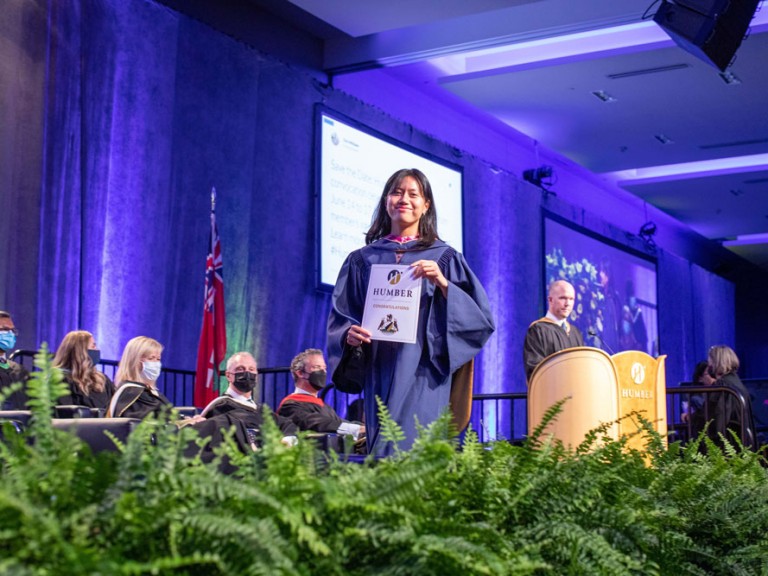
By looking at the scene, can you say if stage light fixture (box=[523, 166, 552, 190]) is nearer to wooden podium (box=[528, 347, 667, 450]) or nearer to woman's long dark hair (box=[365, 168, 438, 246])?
wooden podium (box=[528, 347, 667, 450])

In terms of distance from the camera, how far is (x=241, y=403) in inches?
246

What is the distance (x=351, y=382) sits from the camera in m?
3.30

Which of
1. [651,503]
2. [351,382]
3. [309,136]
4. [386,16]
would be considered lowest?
[651,503]

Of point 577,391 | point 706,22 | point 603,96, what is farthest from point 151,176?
point 603,96

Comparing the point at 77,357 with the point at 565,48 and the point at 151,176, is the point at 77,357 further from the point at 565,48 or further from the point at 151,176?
the point at 565,48

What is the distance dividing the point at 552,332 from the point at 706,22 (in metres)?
2.35

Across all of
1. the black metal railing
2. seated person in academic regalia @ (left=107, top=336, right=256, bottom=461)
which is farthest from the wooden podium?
the black metal railing

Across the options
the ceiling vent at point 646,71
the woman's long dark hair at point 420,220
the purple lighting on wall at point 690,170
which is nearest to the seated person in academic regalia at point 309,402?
the woman's long dark hair at point 420,220

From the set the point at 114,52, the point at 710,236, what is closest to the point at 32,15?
the point at 114,52

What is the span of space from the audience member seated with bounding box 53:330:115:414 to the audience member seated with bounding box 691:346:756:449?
4086mm

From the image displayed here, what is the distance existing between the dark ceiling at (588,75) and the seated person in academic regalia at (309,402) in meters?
3.32

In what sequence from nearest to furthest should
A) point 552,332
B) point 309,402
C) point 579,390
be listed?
point 579,390
point 552,332
point 309,402

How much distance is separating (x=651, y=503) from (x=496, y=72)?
31.1 feet

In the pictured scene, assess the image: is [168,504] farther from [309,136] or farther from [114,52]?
[309,136]
